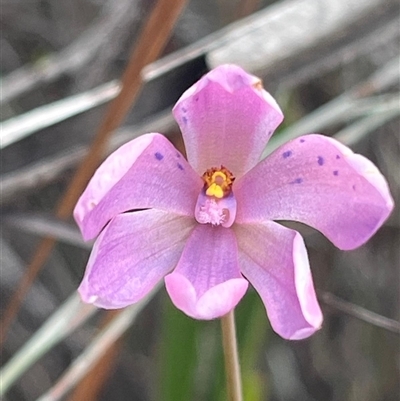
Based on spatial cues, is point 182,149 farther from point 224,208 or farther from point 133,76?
point 224,208

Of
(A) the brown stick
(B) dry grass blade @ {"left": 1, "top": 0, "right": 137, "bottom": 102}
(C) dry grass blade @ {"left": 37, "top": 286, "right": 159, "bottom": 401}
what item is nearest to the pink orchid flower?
(A) the brown stick

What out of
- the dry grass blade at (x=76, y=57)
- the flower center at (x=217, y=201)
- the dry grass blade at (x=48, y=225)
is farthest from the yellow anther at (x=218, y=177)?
the dry grass blade at (x=76, y=57)

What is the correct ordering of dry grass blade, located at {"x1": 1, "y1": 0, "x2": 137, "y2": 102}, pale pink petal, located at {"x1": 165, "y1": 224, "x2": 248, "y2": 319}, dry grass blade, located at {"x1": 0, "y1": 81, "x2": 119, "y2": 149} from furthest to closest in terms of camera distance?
dry grass blade, located at {"x1": 1, "y1": 0, "x2": 137, "y2": 102}, dry grass blade, located at {"x1": 0, "y1": 81, "x2": 119, "y2": 149}, pale pink petal, located at {"x1": 165, "y1": 224, "x2": 248, "y2": 319}

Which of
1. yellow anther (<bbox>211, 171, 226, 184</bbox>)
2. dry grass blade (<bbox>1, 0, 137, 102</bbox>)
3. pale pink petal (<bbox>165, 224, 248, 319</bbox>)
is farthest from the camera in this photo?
A: dry grass blade (<bbox>1, 0, 137, 102</bbox>)

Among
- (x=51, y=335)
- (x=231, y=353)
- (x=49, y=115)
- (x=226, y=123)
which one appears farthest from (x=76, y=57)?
(x=231, y=353)

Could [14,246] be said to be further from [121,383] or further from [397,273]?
[397,273]

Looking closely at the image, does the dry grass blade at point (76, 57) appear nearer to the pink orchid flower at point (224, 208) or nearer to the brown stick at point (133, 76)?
the brown stick at point (133, 76)

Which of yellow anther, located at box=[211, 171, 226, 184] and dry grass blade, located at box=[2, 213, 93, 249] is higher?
dry grass blade, located at box=[2, 213, 93, 249]

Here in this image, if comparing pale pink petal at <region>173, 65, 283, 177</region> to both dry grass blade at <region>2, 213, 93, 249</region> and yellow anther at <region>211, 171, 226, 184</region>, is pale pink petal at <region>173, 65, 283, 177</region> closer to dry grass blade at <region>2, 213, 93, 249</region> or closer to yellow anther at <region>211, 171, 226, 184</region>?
yellow anther at <region>211, 171, 226, 184</region>
